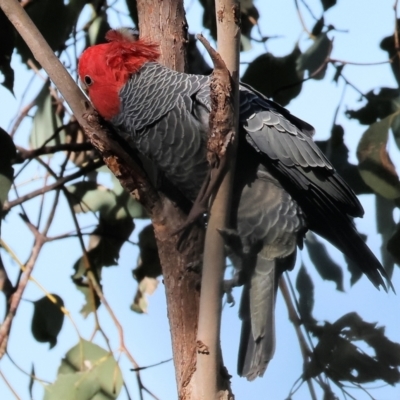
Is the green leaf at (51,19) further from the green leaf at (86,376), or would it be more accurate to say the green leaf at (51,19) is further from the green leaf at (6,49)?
the green leaf at (86,376)

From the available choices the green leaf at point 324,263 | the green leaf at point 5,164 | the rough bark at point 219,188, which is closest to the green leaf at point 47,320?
the green leaf at point 5,164

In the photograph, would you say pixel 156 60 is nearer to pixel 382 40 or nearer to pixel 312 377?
pixel 382 40

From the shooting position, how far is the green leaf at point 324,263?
217 centimetres

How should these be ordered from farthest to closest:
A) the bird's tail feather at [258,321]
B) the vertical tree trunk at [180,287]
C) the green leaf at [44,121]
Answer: the green leaf at [44,121] → the bird's tail feather at [258,321] → the vertical tree trunk at [180,287]

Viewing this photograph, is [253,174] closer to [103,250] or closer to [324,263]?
[324,263]

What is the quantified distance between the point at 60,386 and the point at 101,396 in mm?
141

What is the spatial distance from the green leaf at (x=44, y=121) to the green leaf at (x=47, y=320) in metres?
0.65

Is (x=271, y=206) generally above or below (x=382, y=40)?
below

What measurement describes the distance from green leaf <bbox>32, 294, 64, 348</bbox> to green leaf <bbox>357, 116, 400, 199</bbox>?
111cm

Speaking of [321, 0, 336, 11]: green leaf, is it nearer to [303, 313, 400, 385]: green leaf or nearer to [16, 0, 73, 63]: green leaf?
[16, 0, 73, 63]: green leaf

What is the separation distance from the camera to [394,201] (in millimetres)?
2061

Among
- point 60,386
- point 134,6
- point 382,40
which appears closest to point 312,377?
point 60,386

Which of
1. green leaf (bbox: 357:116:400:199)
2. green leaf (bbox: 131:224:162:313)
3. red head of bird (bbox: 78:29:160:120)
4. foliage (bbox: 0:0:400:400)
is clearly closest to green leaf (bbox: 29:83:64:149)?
foliage (bbox: 0:0:400:400)

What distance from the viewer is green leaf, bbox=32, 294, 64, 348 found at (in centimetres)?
228
